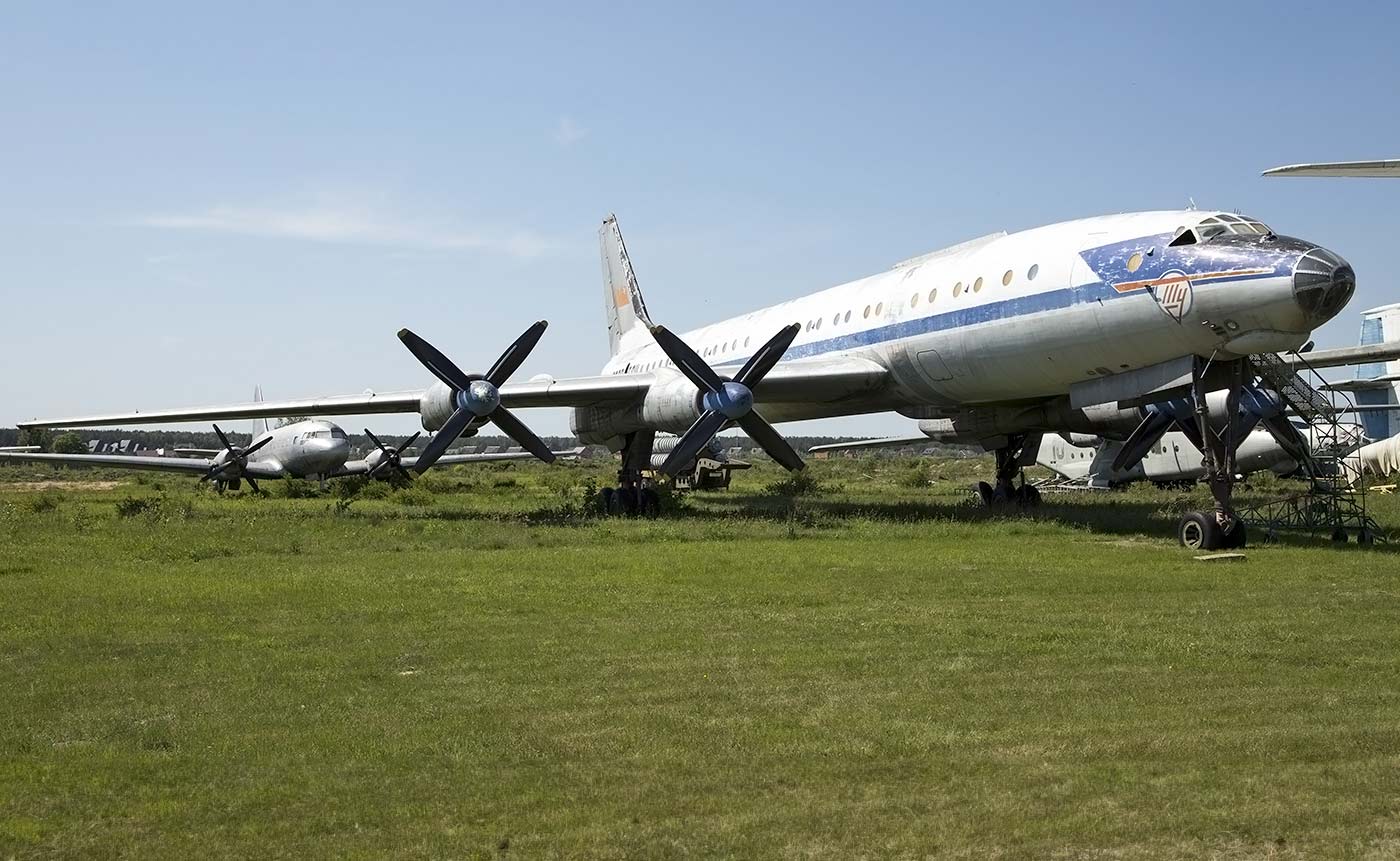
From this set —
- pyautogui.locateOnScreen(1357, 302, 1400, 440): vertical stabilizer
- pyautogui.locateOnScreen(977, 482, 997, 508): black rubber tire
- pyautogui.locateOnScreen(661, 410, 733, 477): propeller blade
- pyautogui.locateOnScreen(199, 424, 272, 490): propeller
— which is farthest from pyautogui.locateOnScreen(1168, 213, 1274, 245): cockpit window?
pyautogui.locateOnScreen(1357, 302, 1400, 440): vertical stabilizer

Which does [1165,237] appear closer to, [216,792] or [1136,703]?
[1136,703]

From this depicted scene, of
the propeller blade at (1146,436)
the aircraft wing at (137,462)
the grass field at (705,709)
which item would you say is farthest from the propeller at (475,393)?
the aircraft wing at (137,462)

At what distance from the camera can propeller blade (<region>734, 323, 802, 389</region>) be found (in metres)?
19.4

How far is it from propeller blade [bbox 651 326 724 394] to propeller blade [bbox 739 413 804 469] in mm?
799

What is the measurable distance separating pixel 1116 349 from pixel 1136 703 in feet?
35.1

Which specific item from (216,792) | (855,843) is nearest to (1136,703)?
(855,843)

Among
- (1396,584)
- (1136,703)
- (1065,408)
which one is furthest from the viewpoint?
(1065,408)

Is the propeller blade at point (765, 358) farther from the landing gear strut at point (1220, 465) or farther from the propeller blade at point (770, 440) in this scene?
the landing gear strut at point (1220, 465)

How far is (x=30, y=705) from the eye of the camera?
6.88m

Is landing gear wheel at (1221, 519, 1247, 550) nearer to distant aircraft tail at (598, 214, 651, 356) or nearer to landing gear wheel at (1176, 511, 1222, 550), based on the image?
landing gear wheel at (1176, 511, 1222, 550)

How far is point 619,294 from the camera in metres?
36.4

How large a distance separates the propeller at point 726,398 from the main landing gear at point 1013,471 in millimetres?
5718

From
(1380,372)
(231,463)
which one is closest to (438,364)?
(231,463)

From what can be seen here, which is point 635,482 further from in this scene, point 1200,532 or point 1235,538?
point 1235,538
